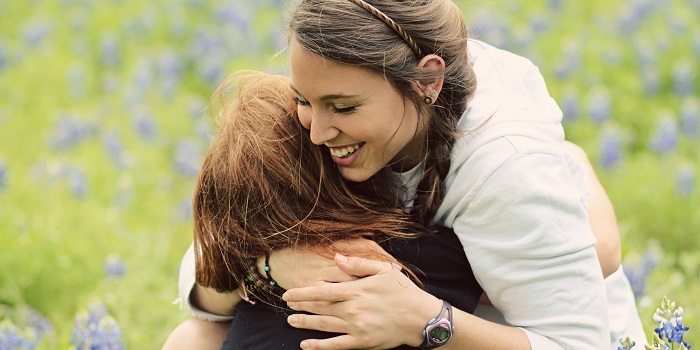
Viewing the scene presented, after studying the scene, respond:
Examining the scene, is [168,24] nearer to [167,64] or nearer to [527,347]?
[167,64]

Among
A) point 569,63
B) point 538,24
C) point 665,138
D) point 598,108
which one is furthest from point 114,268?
point 538,24

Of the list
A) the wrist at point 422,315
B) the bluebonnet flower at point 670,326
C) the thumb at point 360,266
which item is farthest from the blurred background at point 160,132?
the bluebonnet flower at point 670,326

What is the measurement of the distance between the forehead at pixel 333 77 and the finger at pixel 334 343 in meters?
0.54

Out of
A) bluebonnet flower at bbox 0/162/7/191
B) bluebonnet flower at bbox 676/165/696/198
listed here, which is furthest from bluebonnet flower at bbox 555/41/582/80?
bluebonnet flower at bbox 0/162/7/191

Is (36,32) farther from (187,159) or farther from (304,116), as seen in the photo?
(304,116)

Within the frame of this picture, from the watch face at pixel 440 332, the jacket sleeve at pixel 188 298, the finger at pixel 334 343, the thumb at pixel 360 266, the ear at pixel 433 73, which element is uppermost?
the ear at pixel 433 73

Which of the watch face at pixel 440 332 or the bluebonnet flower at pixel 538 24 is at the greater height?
the watch face at pixel 440 332

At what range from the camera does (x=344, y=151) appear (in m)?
2.36

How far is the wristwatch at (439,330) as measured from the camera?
225cm

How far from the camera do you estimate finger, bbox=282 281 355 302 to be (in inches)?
89.9

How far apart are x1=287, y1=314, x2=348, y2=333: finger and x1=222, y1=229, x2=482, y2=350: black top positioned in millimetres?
41

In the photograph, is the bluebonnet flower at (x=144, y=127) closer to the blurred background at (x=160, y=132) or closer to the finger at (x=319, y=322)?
the blurred background at (x=160, y=132)

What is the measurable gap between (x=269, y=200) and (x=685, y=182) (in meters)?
2.75

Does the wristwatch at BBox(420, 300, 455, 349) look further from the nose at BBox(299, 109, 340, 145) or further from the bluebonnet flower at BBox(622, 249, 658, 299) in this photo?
the bluebonnet flower at BBox(622, 249, 658, 299)
